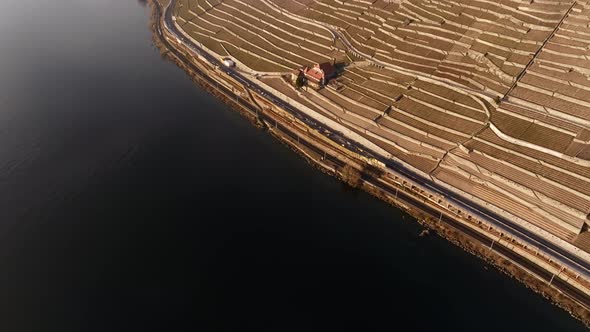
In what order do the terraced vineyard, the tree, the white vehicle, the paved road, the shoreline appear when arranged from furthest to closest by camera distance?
the white vehicle → the tree → the terraced vineyard → the paved road → the shoreline

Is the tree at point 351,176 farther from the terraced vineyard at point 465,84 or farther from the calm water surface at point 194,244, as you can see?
the terraced vineyard at point 465,84

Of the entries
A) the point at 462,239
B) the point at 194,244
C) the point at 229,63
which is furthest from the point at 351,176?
the point at 229,63

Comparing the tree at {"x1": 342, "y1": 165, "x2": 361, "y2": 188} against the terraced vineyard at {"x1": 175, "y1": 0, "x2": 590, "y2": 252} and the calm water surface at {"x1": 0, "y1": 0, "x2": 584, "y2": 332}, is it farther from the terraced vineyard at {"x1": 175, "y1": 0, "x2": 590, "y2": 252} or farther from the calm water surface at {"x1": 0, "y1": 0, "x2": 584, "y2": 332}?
the terraced vineyard at {"x1": 175, "y1": 0, "x2": 590, "y2": 252}

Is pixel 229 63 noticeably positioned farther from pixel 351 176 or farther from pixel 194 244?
pixel 194 244

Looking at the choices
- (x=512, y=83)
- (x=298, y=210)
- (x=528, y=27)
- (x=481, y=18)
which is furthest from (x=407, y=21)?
(x=298, y=210)

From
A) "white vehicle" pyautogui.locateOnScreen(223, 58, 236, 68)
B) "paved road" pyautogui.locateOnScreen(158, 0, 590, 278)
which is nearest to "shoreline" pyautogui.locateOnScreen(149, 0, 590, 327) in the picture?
"paved road" pyautogui.locateOnScreen(158, 0, 590, 278)

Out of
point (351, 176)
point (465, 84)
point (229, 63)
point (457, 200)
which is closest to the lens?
point (457, 200)
